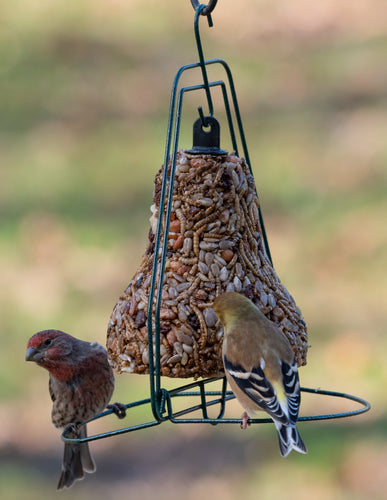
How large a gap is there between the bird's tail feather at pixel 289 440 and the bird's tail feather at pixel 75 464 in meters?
1.76

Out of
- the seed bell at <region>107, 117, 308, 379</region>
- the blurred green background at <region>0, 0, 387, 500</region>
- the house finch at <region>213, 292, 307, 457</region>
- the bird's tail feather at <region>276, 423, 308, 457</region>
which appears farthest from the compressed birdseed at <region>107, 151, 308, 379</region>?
the blurred green background at <region>0, 0, 387, 500</region>

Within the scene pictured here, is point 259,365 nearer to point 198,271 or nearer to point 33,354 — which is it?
point 198,271

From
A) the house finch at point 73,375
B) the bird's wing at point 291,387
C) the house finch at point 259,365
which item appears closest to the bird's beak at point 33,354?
the house finch at point 73,375

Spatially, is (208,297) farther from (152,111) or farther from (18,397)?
(152,111)

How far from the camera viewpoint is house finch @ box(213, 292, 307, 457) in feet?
12.2

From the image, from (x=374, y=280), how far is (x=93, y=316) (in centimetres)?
237

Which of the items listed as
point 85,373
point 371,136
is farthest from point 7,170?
point 85,373

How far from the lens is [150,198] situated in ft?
27.6

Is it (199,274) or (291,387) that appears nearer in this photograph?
(291,387)

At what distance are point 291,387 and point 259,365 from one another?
15 centimetres

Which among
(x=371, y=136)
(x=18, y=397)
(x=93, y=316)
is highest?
(x=371, y=136)

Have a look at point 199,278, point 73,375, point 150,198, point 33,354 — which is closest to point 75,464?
point 73,375

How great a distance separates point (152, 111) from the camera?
945 centimetres

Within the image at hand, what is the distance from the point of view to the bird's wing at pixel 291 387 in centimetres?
377
